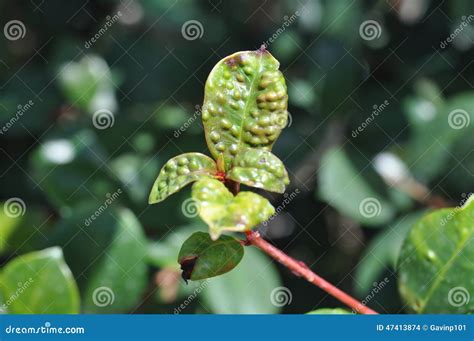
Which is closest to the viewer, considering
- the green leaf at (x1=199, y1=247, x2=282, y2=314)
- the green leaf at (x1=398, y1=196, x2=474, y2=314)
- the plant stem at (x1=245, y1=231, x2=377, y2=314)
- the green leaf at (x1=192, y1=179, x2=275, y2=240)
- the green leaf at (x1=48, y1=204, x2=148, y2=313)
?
the green leaf at (x1=192, y1=179, x2=275, y2=240)

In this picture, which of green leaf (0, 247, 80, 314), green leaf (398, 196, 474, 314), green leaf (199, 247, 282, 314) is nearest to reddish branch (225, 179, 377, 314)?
green leaf (398, 196, 474, 314)

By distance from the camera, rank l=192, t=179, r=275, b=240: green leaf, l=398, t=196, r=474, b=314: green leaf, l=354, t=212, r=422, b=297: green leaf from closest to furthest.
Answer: l=192, t=179, r=275, b=240: green leaf
l=398, t=196, r=474, b=314: green leaf
l=354, t=212, r=422, b=297: green leaf

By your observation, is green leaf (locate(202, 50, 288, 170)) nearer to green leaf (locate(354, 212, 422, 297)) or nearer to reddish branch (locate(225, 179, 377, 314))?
reddish branch (locate(225, 179, 377, 314))

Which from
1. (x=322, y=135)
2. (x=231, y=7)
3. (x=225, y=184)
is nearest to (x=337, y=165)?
(x=322, y=135)

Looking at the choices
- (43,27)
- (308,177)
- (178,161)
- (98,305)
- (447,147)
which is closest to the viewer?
(178,161)

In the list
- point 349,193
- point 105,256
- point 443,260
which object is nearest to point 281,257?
point 443,260

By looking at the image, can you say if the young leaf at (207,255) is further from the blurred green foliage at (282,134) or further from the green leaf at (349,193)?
the green leaf at (349,193)

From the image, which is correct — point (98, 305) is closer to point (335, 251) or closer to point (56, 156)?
point (56, 156)
